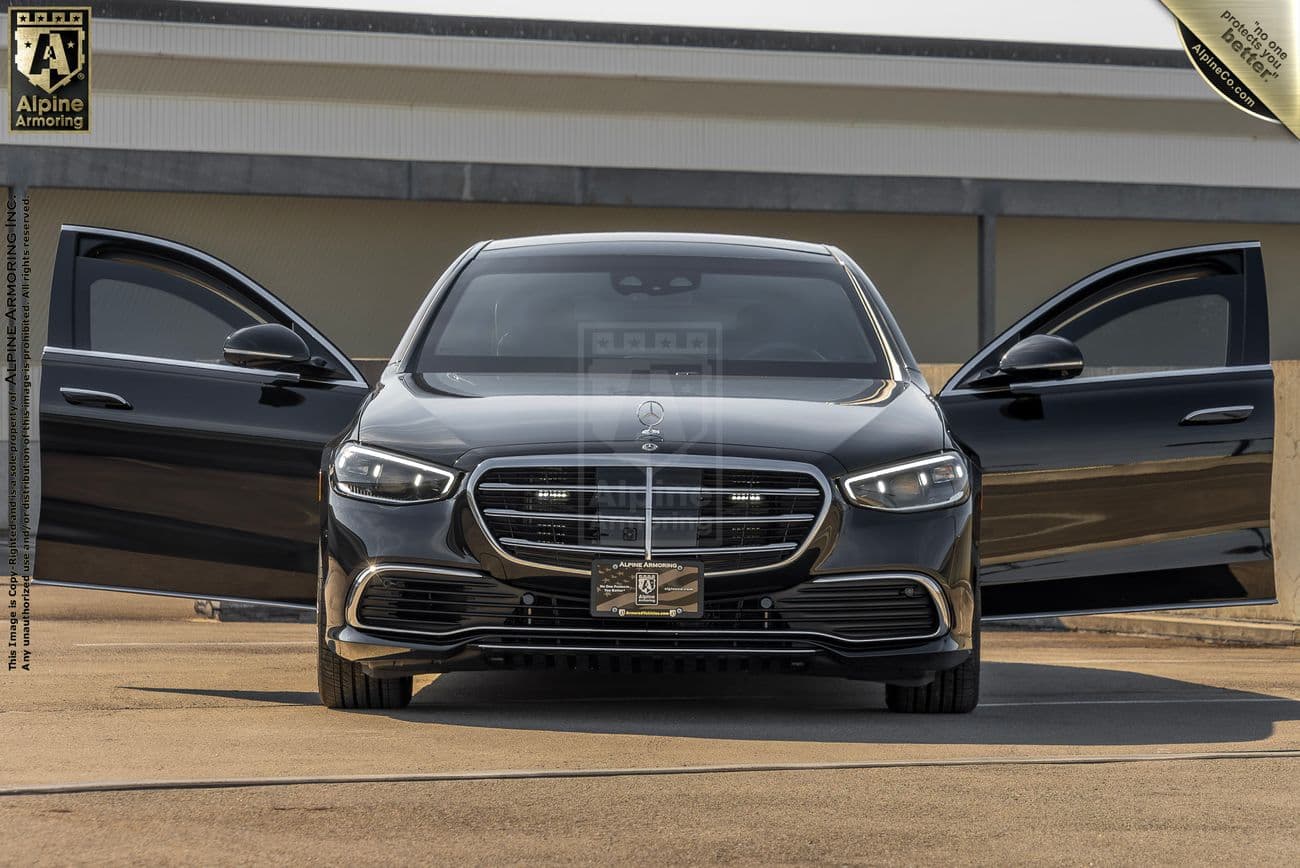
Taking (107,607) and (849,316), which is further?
(107,607)

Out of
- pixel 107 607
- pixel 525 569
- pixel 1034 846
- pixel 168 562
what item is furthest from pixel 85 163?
pixel 1034 846

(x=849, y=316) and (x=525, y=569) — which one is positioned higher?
(x=849, y=316)

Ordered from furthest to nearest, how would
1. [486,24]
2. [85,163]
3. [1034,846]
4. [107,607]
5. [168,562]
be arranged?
[486,24] → [85,163] → [107,607] → [168,562] → [1034,846]

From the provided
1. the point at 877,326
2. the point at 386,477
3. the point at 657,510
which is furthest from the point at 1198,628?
the point at 386,477

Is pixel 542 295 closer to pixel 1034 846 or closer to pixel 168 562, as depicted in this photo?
pixel 168 562

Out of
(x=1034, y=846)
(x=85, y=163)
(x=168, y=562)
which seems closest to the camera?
(x=1034, y=846)

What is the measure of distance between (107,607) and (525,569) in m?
6.72

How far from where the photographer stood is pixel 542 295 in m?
7.79

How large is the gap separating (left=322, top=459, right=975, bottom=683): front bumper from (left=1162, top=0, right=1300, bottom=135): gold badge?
1281 cm

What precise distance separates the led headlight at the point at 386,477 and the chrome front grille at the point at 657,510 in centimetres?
13

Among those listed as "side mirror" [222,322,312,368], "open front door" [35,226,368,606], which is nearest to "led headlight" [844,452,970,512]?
"open front door" [35,226,368,606]

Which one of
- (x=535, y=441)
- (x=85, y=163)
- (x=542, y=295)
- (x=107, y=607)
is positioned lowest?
(x=107, y=607)

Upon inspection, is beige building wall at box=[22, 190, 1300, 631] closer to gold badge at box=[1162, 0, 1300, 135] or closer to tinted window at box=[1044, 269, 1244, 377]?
tinted window at box=[1044, 269, 1244, 377]

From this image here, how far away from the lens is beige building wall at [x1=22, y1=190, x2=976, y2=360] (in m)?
27.9
